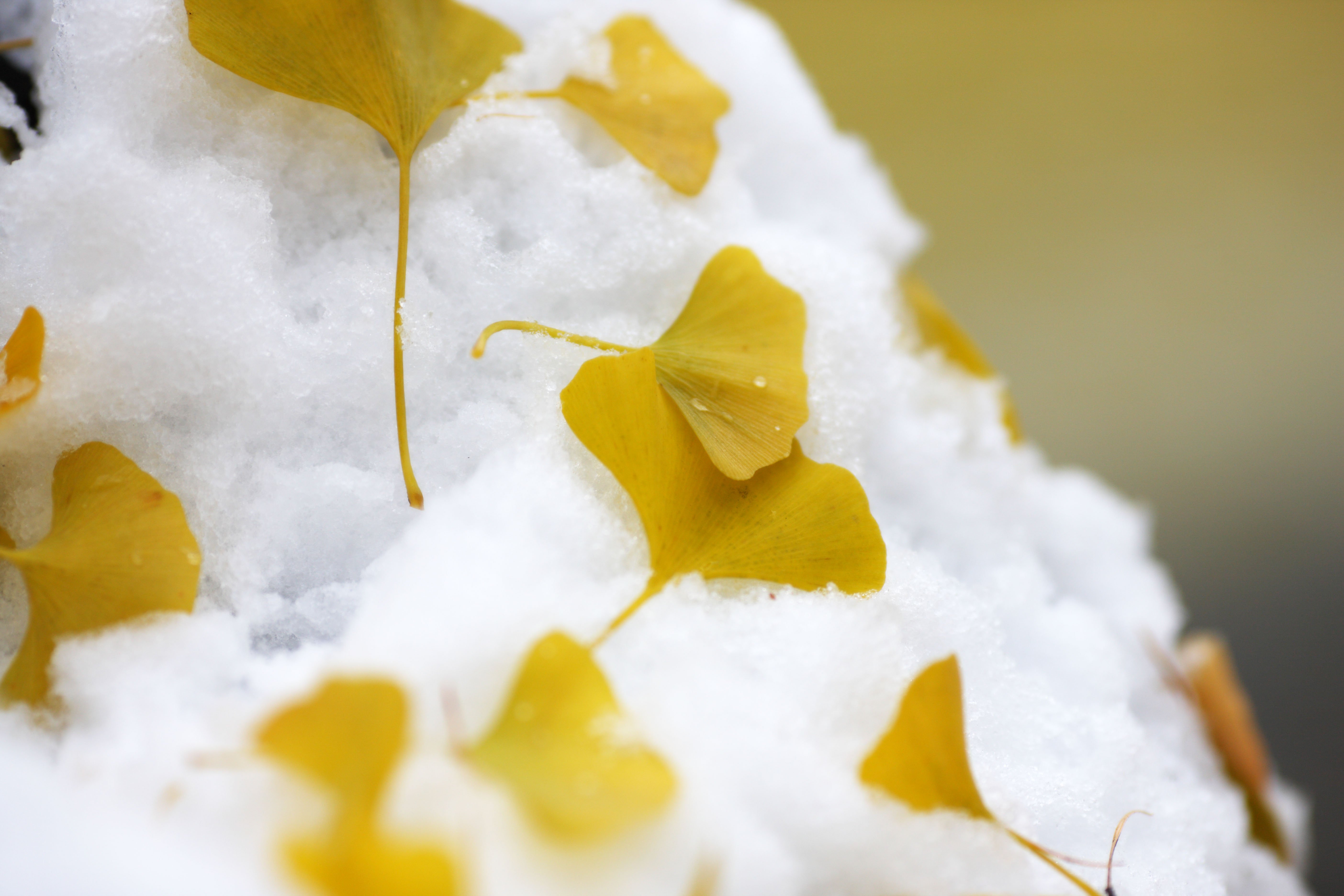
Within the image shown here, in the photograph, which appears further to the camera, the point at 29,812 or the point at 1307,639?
the point at 1307,639

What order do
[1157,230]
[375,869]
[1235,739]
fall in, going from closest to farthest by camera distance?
[375,869] → [1235,739] → [1157,230]

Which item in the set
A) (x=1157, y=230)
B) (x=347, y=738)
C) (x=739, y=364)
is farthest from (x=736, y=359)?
(x=1157, y=230)

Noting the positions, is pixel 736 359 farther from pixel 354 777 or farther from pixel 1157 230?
pixel 1157 230

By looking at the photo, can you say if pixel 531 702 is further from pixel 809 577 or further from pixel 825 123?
pixel 825 123

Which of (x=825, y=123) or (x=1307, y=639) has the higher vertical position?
(x=825, y=123)

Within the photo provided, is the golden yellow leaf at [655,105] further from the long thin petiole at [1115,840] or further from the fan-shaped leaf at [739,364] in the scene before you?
the long thin petiole at [1115,840]

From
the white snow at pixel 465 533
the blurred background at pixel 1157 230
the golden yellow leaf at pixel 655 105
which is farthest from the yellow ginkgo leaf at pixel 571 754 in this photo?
the blurred background at pixel 1157 230

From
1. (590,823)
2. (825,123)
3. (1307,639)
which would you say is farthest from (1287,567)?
(590,823)
